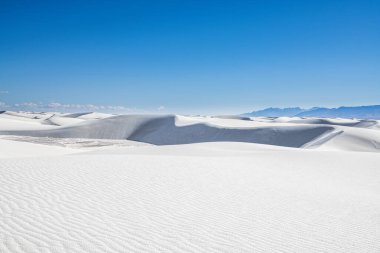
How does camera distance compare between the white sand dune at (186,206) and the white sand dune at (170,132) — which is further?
the white sand dune at (170,132)

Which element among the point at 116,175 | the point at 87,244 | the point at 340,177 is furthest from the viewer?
the point at 340,177

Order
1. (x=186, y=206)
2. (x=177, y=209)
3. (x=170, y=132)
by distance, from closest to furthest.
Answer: (x=177, y=209), (x=186, y=206), (x=170, y=132)

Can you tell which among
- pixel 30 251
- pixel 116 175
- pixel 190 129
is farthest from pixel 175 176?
pixel 190 129

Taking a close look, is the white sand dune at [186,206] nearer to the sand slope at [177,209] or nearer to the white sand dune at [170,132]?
the sand slope at [177,209]

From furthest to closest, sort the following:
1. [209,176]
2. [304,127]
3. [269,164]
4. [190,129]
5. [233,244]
→ 1. [190,129]
2. [304,127]
3. [269,164]
4. [209,176]
5. [233,244]

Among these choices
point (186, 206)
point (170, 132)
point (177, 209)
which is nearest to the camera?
point (177, 209)

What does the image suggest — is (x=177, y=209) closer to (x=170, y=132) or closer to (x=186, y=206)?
(x=186, y=206)

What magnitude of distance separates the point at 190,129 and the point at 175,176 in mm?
42761

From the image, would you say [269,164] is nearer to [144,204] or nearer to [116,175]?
[116,175]

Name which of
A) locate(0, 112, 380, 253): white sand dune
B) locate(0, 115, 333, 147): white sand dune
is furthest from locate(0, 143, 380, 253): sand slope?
locate(0, 115, 333, 147): white sand dune

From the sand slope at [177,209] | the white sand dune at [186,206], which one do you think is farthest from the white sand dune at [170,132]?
the sand slope at [177,209]

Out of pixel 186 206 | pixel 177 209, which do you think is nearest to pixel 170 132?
pixel 186 206

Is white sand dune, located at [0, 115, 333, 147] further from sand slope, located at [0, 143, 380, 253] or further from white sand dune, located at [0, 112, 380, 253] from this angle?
sand slope, located at [0, 143, 380, 253]

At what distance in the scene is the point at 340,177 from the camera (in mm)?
10312
